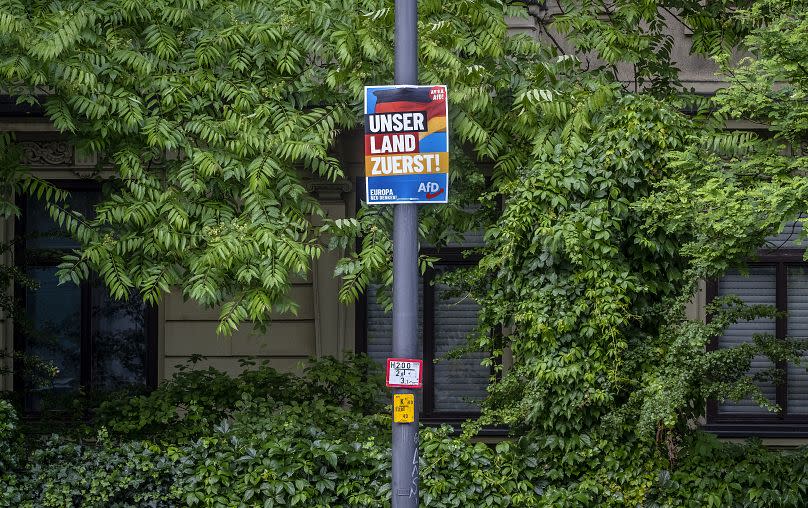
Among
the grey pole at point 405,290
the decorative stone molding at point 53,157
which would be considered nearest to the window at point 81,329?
the decorative stone molding at point 53,157

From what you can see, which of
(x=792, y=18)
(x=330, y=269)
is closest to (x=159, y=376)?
(x=330, y=269)

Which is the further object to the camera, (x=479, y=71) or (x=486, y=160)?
(x=486, y=160)

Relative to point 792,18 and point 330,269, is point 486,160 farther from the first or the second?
point 792,18

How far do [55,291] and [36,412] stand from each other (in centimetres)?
161

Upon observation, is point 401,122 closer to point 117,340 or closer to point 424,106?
point 424,106

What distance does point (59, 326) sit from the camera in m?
13.7

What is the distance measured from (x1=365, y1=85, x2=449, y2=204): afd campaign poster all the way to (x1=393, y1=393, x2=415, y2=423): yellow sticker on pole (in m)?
1.43

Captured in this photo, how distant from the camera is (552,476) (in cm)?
890

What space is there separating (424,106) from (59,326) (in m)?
8.00

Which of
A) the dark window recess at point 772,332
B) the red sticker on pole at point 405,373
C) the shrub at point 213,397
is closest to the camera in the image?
the red sticker on pole at point 405,373

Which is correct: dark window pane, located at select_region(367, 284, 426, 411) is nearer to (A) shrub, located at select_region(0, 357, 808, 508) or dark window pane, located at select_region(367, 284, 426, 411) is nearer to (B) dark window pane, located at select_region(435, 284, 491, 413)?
(B) dark window pane, located at select_region(435, 284, 491, 413)

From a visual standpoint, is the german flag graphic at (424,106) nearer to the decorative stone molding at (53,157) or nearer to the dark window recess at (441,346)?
the dark window recess at (441,346)

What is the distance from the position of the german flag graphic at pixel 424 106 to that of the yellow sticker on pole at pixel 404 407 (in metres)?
1.81

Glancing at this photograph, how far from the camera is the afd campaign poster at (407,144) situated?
754 cm
